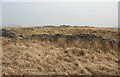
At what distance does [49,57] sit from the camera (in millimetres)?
6184

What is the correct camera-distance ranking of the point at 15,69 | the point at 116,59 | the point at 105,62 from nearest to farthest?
the point at 15,69 < the point at 105,62 < the point at 116,59

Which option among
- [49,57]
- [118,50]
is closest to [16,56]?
[49,57]

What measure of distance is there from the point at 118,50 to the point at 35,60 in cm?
509

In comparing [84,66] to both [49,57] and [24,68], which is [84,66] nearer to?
[49,57]

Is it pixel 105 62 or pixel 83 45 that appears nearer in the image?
pixel 105 62

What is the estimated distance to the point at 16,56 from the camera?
635 centimetres

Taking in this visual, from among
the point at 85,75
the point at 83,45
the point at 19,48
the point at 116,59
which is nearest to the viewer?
the point at 85,75

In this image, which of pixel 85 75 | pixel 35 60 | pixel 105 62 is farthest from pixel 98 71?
pixel 35 60

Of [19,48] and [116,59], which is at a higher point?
[19,48]

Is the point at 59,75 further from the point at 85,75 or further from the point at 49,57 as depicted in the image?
the point at 49,57

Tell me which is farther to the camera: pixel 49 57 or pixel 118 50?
pixel 118 50

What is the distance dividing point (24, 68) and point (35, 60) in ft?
2.38

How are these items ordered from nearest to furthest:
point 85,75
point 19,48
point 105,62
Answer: point 85,75 < point 105,62 < point 19,48

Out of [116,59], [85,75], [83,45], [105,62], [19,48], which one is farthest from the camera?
[83,45]
